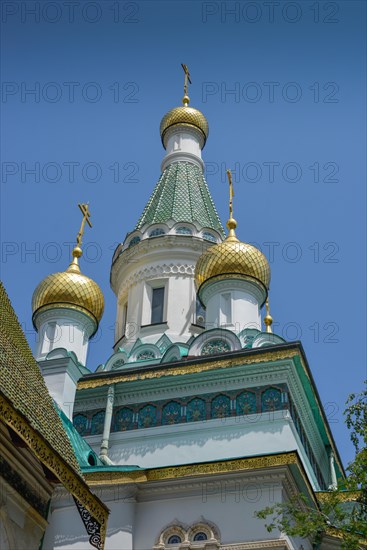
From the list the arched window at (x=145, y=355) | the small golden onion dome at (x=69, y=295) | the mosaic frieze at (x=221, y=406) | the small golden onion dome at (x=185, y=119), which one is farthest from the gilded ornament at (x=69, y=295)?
the small golden onion dome at (x=185, y=119)

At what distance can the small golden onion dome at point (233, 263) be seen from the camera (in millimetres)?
15484

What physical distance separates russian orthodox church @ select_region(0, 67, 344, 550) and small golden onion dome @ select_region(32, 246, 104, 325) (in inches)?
1.0

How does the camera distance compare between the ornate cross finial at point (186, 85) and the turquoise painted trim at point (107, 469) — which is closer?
the turquoise painted trim at point (107, 469)

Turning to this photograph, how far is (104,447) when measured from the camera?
13070 mm

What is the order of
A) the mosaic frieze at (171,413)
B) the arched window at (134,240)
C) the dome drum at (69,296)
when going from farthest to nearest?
1. the arched window at (134,240)
2. the dome drum at (69,296)
3. the mosaic frieze at (171,413)

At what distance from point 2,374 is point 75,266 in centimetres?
1065

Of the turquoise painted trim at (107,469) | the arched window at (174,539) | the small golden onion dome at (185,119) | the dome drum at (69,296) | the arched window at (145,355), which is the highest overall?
the small golden onion dome at (185,119)

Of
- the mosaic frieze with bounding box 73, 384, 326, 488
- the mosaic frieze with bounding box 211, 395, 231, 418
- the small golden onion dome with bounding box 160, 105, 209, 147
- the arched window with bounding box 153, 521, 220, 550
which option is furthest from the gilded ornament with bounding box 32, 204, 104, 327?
the small golden onion dome with bounding box 160, 105, 209, 147

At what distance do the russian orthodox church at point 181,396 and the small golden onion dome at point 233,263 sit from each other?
0.08ft

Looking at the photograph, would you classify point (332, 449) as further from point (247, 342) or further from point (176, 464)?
point (176, 464)

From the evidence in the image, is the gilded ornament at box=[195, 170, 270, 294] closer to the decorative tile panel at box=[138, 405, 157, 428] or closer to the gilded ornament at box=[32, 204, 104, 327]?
the gilded ornament at box=[32, 204, 104, 327]

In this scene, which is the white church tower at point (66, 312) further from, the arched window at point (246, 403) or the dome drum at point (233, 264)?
the arched window at point (246, 403)

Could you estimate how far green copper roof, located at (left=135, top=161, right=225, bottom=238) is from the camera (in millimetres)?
18578

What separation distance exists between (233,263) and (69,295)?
3.39 metres
